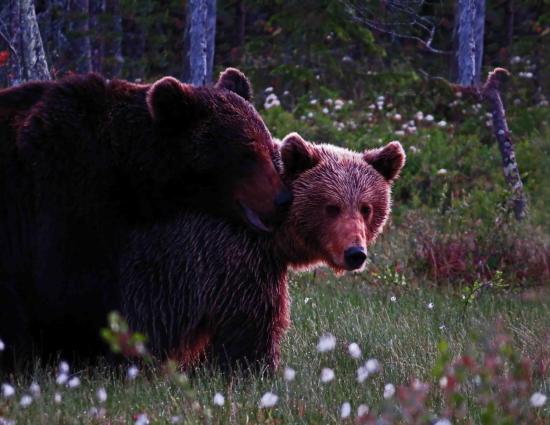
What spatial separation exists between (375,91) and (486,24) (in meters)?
11.3

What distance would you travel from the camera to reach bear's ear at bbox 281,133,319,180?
4.67 metres

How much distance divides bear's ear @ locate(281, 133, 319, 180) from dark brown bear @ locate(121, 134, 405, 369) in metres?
0.03

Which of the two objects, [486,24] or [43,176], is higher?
[43,176]

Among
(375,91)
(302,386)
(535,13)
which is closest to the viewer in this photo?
(302,386)

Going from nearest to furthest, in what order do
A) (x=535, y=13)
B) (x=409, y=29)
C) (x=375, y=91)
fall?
(x=375, y=91), (x=409, y=29), (x=535, y=13)

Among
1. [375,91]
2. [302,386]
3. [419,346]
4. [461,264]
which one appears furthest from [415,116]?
[302,386]

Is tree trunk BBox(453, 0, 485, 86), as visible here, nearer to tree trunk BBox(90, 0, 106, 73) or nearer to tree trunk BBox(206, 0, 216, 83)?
tree trunk BBox(206, 0, 216, 83)

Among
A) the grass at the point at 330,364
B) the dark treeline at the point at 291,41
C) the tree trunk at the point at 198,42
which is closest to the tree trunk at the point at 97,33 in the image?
the dark treeline at the point at 291,41

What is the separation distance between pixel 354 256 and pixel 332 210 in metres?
0.33

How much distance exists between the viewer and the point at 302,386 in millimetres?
4191

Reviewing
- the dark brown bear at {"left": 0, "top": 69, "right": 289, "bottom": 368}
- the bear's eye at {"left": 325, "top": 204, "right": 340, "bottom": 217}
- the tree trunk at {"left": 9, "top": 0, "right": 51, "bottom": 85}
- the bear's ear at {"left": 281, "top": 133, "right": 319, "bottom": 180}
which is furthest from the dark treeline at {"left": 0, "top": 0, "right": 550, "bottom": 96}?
the bear's eye at {"left": 325, "top": 204, "right": 340, "bottom": 217}

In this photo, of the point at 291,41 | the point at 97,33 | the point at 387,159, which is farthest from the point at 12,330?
the point at 291,41

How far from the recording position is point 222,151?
14.8 ft

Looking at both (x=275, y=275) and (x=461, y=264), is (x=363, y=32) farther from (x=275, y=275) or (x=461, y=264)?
(x=275, y=275)
